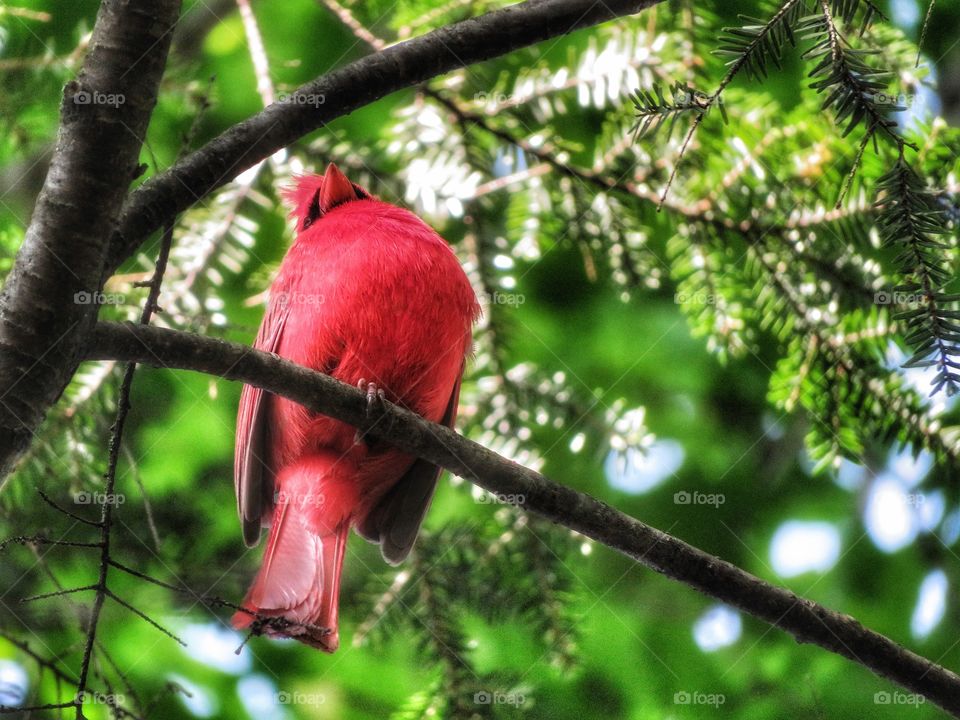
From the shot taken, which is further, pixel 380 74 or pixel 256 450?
pixel 256 450

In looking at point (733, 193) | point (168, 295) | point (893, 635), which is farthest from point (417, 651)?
point (893, 635)

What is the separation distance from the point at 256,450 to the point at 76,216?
154 cm

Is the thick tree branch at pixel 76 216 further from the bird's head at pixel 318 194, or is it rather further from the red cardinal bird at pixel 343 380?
the bird's head at pixel 318 194

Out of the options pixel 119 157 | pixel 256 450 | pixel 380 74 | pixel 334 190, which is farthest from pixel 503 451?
pixel 119 157

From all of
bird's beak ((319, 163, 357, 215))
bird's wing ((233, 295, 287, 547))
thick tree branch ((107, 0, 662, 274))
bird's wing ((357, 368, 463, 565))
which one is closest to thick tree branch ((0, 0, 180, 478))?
thick tree branch ((107, 0, 662, 274))

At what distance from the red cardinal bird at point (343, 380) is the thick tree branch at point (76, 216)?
3.96 ft

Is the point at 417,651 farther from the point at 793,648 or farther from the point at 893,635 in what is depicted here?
the point at 893,635

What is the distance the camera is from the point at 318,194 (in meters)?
3.54

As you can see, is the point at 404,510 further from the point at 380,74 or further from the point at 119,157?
the point at 119,157

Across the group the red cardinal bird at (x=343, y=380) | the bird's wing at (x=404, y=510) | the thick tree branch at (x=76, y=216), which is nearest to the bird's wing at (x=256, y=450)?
the red cardinal bird at (x=343, y=380)

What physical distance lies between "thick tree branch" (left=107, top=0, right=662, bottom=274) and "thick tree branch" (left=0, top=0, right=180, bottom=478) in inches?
8.4

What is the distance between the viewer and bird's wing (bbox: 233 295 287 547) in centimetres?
317

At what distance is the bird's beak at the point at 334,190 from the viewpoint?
11.1ft

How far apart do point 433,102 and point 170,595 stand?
79.5 inches
